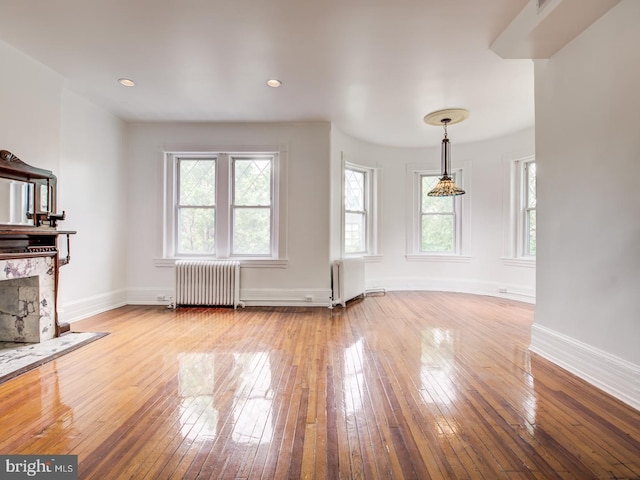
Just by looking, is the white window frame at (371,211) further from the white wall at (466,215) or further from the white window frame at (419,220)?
the white window frame at (419,220)

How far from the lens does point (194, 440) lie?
1732 mm

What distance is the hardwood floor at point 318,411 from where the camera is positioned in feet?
5.13

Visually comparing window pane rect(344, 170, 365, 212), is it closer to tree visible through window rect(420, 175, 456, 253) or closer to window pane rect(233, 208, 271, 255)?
tree visible through window rect(420, 175, 456, 253)

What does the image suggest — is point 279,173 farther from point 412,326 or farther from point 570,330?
point 570,330

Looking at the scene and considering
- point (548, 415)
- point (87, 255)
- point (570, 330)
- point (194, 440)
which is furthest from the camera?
point (87, 255)

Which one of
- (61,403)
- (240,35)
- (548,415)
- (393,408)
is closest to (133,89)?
(240,35)

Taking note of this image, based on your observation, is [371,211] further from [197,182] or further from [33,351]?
[33,351]

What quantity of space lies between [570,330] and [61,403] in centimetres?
381

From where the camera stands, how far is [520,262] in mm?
5637

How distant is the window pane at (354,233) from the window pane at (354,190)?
168 millimetres

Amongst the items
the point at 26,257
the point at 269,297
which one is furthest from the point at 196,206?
the point at 26,257

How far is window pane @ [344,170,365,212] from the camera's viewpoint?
6.14 metres

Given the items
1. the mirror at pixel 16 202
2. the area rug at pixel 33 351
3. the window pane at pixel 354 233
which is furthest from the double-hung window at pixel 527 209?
the mirror at pixel 16 202

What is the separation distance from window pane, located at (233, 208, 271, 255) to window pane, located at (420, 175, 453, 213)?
3305 millimetres
